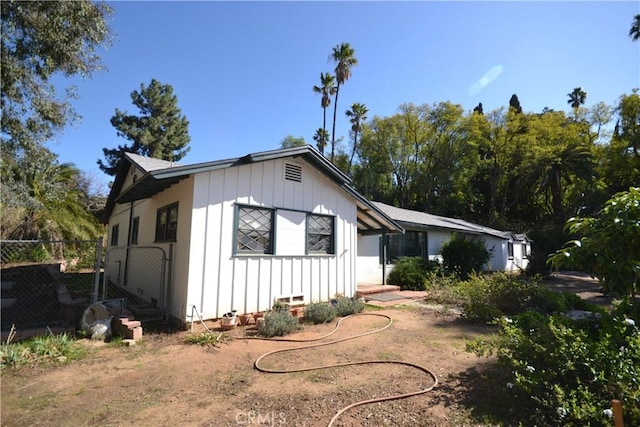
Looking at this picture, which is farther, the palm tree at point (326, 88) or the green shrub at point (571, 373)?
the palm tree at point (326, 88)

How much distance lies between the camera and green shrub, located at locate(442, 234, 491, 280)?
525 inches

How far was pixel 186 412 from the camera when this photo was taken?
10.7ft

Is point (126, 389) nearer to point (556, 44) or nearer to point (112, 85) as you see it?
point (112, 85)

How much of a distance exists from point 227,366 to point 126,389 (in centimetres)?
129

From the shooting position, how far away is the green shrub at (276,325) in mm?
6082

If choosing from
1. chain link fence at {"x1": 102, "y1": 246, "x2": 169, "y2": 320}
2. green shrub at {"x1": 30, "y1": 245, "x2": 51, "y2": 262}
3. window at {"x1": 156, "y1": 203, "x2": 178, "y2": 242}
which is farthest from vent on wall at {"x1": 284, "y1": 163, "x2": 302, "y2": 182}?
green shrub at {"x1": 30, "y1": 245, "x2": 51, "y2": 262}

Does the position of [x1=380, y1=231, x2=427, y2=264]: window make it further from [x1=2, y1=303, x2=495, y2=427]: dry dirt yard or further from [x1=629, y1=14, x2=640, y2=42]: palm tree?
[x1=629, y1=14, x2=640, y2=42]: palm tree

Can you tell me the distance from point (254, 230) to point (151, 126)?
2660 cm

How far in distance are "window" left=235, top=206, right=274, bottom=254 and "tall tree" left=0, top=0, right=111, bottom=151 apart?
19.9 feet

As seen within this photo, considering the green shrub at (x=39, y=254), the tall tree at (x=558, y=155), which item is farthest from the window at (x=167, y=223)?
the tall tree at (x=558, y=155)

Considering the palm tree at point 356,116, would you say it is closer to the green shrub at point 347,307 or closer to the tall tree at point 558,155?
the tall tree at point 558,155

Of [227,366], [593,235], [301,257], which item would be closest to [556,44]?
[593,235]

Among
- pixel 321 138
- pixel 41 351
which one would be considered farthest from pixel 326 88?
pixel 41 351
